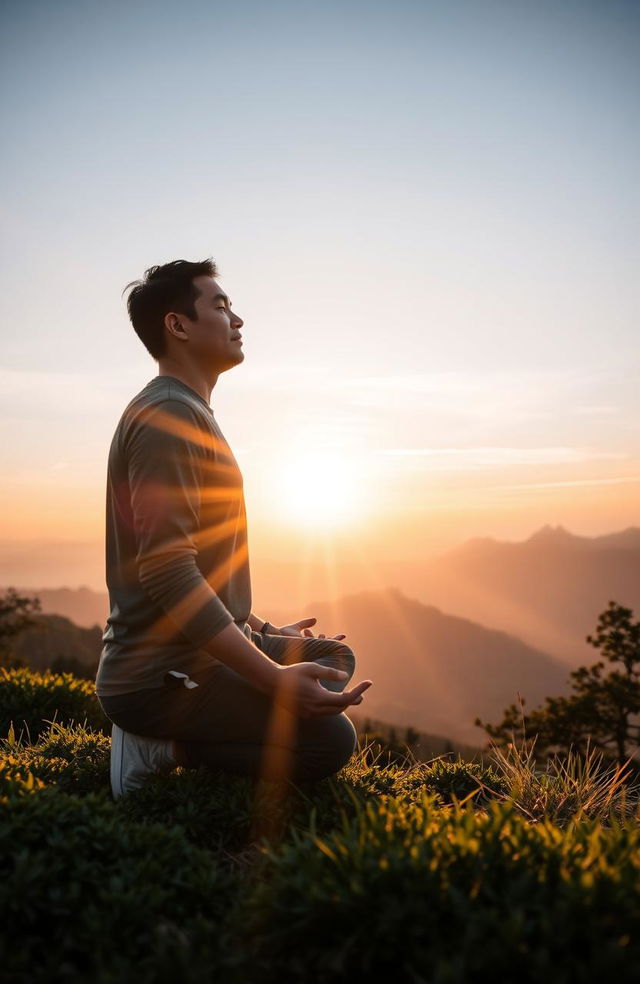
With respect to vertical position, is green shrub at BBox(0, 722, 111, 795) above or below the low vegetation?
below

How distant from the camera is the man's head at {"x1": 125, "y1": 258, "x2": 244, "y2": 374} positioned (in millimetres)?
3904

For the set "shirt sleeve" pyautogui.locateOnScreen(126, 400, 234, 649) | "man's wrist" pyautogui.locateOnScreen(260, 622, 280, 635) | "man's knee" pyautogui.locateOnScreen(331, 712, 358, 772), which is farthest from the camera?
"man's wrist" pyautogui.locateOnScreen(260, 622, 280, 635)

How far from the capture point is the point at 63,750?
479cm

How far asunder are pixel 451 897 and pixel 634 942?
50 cm

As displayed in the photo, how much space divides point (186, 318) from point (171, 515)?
4.14ft

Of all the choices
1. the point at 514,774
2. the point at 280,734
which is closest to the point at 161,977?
the point at 280,734

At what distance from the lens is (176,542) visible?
319cm

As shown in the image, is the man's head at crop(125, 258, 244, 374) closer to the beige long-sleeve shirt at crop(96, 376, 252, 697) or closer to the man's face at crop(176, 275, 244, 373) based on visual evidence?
the man's face at crop(176, 275, 244, 373)

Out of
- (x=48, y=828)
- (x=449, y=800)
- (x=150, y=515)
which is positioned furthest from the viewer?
(x=449, y=800)

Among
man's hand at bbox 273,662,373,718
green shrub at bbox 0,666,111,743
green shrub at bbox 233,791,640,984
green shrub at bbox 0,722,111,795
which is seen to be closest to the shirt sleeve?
man's hand at bbox 273,662,373,718

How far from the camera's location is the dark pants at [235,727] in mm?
3520

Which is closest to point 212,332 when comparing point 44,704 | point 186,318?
point 186,318

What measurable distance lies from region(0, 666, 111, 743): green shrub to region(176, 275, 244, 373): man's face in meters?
3.81

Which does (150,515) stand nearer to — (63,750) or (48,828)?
(48,828)
